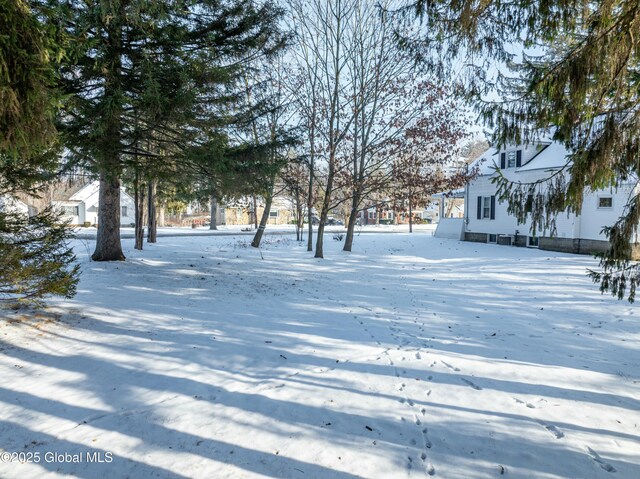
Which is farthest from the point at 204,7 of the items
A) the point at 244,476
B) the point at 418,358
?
the point at 244,476

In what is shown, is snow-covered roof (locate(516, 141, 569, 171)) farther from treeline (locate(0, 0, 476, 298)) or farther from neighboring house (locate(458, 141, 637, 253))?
treeline (locate(0, 0, 476, 298))

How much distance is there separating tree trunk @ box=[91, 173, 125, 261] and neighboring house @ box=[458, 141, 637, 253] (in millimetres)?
11829

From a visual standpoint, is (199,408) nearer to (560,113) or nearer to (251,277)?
(560,113)

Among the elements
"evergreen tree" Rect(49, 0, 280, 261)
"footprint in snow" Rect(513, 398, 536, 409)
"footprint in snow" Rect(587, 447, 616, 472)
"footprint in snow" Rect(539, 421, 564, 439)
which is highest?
"evergreen tree" Rect(49, 0, 280, 261)

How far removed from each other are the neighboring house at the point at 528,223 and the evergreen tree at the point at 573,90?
8.79m

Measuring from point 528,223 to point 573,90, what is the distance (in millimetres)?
17548

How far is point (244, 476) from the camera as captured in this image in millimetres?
2611

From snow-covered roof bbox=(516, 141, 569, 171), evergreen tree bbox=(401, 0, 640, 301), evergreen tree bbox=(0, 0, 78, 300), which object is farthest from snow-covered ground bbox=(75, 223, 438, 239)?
evergreen tree bbox=(401, 0, 640, 301)

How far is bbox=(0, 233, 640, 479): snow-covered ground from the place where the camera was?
2.81m

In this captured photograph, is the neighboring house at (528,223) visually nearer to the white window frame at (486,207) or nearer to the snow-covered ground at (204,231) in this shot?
the white window frame at (486,207)

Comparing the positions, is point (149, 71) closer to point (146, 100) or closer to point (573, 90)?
point (146, 100)

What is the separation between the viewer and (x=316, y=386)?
394cm

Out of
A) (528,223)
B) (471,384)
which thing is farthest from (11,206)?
(528,223)

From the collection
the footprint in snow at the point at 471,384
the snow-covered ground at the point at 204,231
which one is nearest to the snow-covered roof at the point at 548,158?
the snow-covered ground at the point at 204,231
